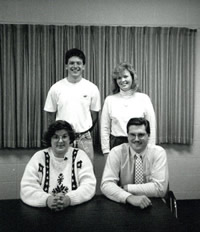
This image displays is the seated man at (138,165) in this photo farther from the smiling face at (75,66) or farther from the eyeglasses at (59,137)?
the smiling face at (75,66)

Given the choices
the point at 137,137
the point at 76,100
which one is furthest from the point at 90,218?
the point at 76,100

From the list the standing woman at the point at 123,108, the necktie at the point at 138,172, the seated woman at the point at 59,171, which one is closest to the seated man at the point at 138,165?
the necktie at the point at 138,172

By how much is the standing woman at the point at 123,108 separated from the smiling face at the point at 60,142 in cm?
85

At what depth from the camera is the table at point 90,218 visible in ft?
5.35

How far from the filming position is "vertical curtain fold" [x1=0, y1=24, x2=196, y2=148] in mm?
3680

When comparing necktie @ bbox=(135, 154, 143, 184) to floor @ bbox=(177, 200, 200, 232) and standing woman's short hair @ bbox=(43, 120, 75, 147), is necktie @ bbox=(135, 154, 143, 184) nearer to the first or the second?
standing woman's short hair @ bbox=(43, 120, 75, 147)

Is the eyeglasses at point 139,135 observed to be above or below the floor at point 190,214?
above

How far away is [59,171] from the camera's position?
94.5 inches

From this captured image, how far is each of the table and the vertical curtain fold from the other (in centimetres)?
181

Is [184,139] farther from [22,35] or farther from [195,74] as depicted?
[22,35]

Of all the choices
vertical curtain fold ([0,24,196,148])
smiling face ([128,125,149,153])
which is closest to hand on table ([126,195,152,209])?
smiling face ([128,125,149,153])

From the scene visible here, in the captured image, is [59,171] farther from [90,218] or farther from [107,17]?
[107,17]

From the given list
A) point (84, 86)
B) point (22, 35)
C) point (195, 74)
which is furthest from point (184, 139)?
point (22, 35)

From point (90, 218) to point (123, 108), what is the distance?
1631 mm
